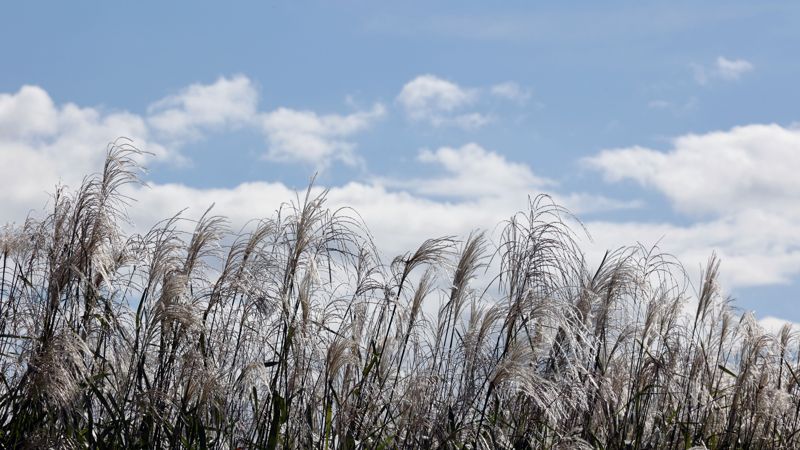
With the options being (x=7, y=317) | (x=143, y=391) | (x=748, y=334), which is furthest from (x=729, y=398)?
(x=7, y=317)

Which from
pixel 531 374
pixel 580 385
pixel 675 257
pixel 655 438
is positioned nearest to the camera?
pixel 531 374

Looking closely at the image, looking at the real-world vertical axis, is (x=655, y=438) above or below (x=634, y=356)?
below

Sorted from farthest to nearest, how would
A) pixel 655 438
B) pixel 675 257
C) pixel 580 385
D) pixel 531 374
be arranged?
pixel 675 257 < pixel 655 438 < pixel 580 385 < pixel 531 374

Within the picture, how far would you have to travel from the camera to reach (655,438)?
20.0 feet

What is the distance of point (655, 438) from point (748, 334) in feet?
3.95

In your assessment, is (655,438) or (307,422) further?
(655,438)

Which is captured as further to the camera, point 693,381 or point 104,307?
point 693,381

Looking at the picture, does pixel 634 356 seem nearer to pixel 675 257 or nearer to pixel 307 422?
pixel 675 257

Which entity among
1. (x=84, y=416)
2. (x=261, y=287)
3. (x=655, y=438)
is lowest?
(x=84, y=416)

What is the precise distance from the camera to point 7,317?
17.7 ft

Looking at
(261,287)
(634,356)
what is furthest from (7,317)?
(634,356)

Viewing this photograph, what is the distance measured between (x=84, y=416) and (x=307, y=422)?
105 cm

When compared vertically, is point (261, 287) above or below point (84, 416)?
above

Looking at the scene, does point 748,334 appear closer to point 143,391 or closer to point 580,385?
point 580,385
